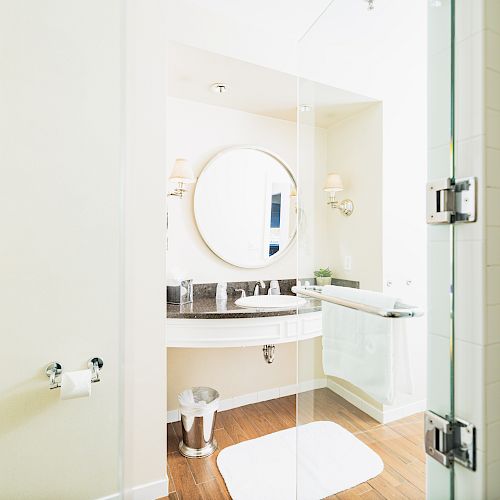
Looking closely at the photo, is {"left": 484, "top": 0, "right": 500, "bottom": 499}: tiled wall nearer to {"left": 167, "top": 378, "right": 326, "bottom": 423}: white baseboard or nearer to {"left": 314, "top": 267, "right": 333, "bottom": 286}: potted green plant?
{"left": 314, "top": 267, "right": 333, "bottom": 286}: potted green plant

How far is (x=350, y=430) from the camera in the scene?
1072mm

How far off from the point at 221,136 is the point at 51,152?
149 cm

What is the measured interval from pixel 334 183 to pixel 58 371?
1.25 m

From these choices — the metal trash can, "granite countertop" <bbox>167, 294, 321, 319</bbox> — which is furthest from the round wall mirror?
the metal trash can

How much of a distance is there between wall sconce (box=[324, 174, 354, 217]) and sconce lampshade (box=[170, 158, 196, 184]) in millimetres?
1268

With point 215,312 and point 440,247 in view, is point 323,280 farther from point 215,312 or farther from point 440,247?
point 215,312

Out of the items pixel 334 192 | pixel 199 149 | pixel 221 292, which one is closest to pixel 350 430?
pixel 334 192

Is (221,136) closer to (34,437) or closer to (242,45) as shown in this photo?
(242,45)

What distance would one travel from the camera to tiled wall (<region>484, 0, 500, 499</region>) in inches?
25.5

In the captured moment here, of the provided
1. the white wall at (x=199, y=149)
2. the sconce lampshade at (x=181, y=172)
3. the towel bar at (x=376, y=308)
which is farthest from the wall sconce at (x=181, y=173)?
the towel bar at (x=376, y=308)

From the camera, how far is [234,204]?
2580mm

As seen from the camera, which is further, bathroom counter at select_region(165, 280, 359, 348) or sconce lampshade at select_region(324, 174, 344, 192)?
bathroom counter at select_region(165, 280, 359, 348)

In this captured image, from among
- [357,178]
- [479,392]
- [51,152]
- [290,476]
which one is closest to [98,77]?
[51,152]

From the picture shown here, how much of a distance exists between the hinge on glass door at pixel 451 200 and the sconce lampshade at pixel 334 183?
0.43 metres
